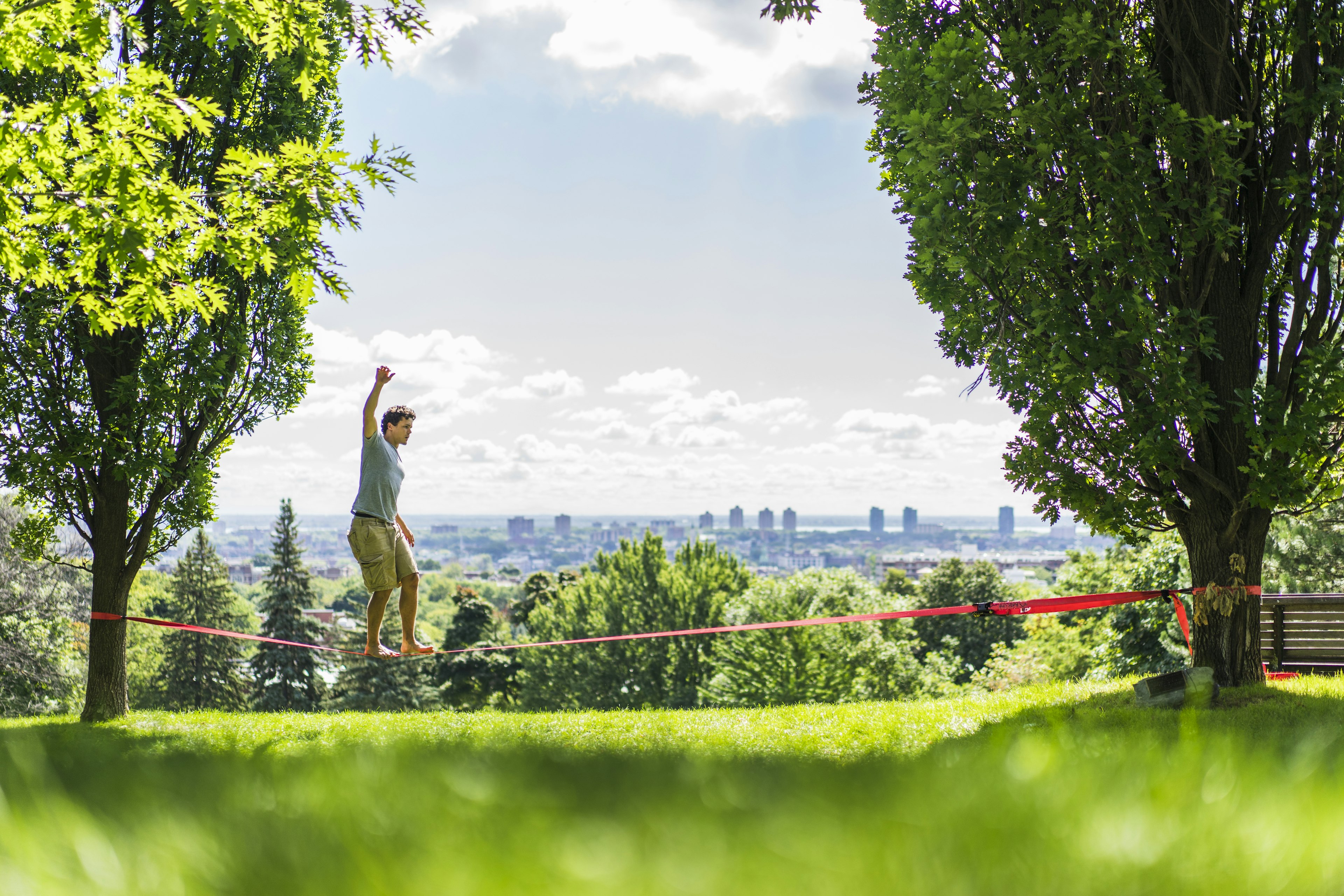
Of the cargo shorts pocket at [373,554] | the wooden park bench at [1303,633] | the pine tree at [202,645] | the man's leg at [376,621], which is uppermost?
the cargo shorts pocket at [373,554]

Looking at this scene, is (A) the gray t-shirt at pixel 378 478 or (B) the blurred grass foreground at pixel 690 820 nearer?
(B) the blurred grass foreground at pixel 690 820

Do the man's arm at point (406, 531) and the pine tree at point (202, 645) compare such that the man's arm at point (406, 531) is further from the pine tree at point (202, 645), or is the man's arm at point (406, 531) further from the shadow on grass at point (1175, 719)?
the pine tree at point (202, 645)

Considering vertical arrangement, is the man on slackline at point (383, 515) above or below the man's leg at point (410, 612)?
above

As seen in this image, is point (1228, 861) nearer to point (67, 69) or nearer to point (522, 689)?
point (67, 69)

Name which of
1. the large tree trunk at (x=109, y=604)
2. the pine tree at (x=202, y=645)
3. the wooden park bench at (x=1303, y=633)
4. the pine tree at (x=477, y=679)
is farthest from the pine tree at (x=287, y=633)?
the wooden park bench at (x=1303, y=633)

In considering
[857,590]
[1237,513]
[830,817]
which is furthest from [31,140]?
[857,590]

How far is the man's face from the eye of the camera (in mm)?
9055

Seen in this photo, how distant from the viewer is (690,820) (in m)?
0.95

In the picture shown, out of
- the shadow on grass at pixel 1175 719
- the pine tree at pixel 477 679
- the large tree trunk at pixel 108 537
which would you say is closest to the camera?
the shadow on grass at pixel 1175 719

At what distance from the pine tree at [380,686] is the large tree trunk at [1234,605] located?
52557 millimetres

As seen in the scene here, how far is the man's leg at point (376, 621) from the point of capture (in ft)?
30.6

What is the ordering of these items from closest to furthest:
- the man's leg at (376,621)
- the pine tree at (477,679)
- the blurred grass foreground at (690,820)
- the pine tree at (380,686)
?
the blurred grass foreground at (690,820)
the man's leg at (376,621)
the pine tree at (380,686)
the pine tree at (477,679)

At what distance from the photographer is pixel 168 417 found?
12492 mm

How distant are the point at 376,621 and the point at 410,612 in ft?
1.58
